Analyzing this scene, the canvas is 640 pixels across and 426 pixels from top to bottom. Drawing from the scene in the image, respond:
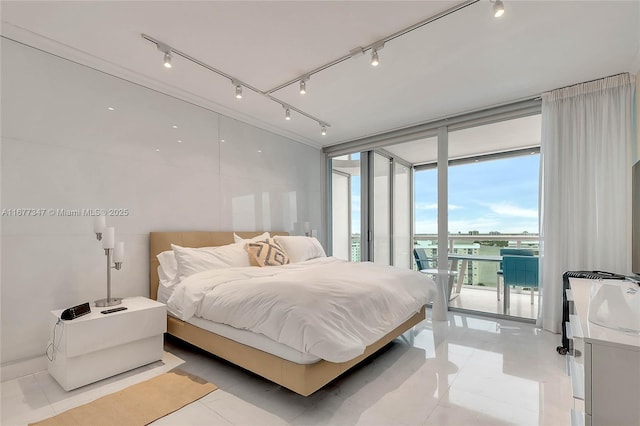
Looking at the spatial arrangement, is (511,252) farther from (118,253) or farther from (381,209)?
(118,253)

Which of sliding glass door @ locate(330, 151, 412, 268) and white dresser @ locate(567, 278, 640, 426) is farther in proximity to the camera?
Result: sliding glass door @ locate(330, 151, 412, 268)

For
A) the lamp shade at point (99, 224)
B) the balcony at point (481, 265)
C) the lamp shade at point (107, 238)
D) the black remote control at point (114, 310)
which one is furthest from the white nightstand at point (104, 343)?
the balcony at point (481, 265)

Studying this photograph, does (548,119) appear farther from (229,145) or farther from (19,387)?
(19,387)

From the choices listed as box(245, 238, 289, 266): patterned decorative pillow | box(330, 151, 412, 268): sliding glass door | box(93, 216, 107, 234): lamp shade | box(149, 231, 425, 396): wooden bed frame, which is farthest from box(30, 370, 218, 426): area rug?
box(330, 151, 412, 268): sliding glass door

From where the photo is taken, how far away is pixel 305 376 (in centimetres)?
180

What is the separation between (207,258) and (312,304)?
Result: 5.23 ft

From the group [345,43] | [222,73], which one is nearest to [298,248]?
[222,73]

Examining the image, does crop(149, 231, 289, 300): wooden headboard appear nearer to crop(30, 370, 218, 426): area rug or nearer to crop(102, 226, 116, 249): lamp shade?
crop(102, 226, 116, 249): lamp shade

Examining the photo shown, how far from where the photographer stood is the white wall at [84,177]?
2.34 meters

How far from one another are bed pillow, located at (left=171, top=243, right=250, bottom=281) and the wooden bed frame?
192mm

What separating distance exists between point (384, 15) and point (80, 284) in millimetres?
3299

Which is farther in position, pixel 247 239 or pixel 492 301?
pixel 492 301

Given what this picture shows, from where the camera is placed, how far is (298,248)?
12.9ft

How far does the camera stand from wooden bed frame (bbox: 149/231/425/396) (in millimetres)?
1838
